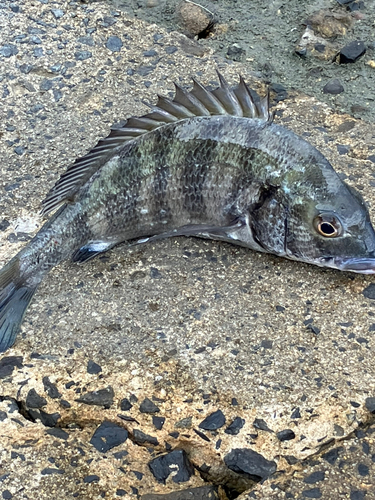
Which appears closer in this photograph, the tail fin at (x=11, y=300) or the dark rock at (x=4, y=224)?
the tail fin at (x=11, y=300)

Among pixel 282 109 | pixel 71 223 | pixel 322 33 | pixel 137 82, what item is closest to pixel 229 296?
pixel 71 223

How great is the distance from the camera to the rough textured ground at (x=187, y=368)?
2549 millimetres

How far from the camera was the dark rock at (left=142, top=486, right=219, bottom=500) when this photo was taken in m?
2.46

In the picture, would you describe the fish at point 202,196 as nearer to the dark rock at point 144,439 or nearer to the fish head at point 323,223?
the fish head at point 323,223

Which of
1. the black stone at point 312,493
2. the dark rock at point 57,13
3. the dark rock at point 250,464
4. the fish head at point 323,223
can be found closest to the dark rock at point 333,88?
the fish head at point 323,223

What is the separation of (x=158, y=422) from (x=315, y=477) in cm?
66

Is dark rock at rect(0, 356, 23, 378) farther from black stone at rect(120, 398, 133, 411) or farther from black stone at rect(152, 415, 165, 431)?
black stone at rect(152, 415, 165, 431)

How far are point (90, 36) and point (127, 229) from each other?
1944mm

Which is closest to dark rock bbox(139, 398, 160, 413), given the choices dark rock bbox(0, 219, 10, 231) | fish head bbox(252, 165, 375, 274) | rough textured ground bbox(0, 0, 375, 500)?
rough textured ground bbox(0, 0, 375, 500)

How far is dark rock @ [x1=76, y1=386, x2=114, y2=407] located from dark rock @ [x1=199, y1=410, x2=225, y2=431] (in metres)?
0.41

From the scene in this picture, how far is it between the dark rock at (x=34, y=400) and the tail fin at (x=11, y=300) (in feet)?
0.91

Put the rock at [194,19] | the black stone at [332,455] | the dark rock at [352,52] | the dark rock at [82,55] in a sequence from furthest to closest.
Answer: the rock at [194,19]
the dark rock at [82,55]
the dark rock at [352,52]
the black stone at [332,455]

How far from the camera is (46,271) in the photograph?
321cm

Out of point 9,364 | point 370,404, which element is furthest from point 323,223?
point 9,364
